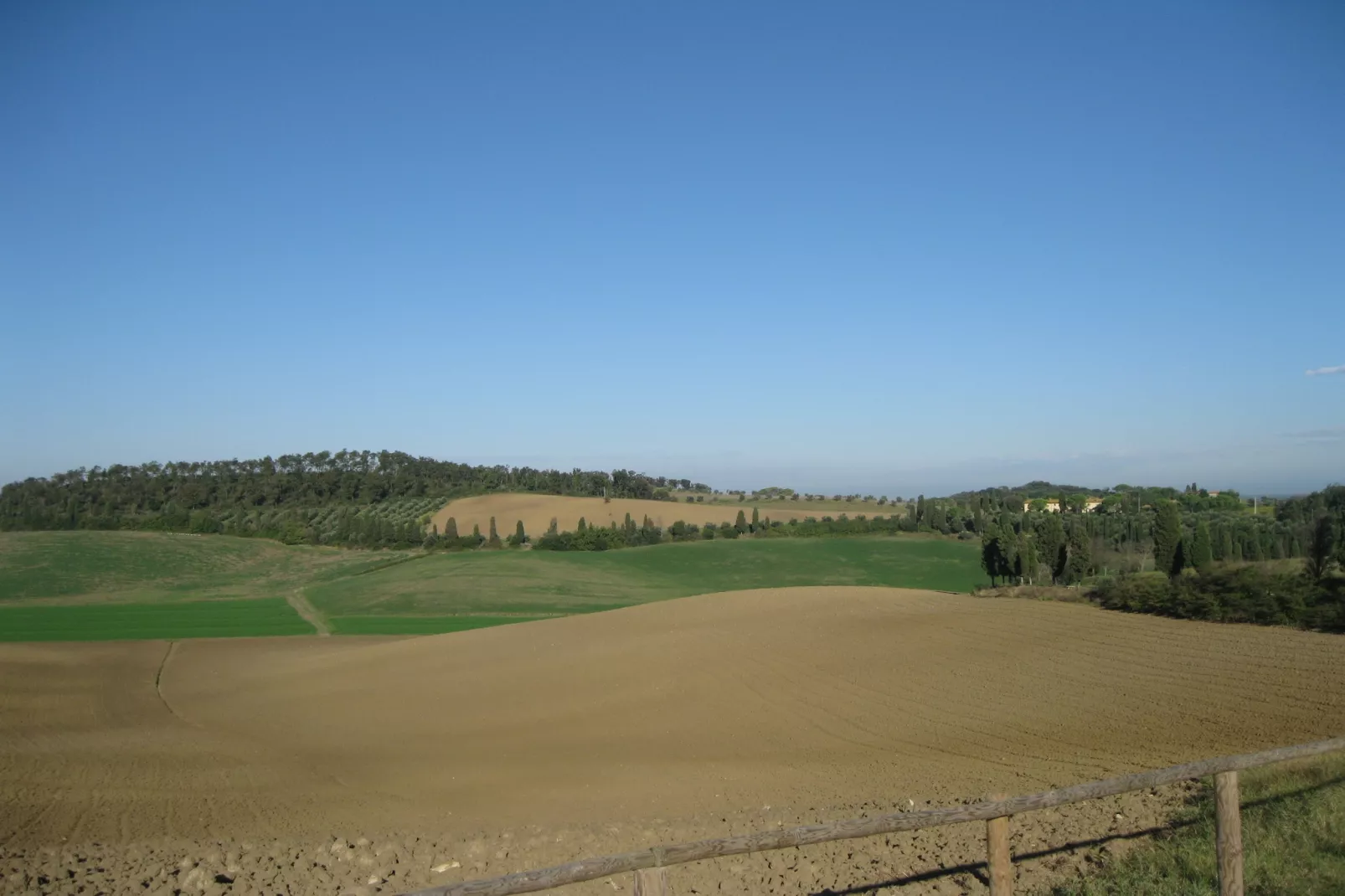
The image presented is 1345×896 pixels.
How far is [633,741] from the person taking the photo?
21.3m

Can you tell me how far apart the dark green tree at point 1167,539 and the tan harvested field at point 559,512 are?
217 feet

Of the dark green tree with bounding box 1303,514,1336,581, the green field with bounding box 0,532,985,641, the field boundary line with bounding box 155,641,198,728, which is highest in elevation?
the dark green tree with bounding box 1303,514,1336,581

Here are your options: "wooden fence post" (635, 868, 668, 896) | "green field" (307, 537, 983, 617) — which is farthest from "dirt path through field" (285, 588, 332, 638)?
"wooden fence post" (635, 868, 668, 896)

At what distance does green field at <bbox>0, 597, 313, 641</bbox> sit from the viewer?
163 feet

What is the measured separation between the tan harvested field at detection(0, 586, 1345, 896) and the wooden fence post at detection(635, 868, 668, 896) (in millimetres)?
4946

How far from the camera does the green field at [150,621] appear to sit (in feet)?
163

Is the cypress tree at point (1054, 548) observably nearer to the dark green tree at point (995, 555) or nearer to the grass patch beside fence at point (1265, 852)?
the dark green tree at point (995, 555)

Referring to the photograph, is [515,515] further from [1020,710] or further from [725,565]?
[1020,710]

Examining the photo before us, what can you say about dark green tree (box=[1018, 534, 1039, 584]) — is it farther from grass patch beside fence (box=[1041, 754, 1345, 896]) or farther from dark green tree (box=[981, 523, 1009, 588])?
grass patch beside fence (box=[1041, 754, 1345, 896])

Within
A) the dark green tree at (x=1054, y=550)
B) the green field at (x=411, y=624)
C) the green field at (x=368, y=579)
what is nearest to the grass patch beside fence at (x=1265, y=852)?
the green field at (x=411, y=624)

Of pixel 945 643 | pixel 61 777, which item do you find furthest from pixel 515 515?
pixel 61 777

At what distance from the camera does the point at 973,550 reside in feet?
300

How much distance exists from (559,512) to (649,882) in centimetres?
11314

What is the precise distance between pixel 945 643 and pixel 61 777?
2403 centimetres
